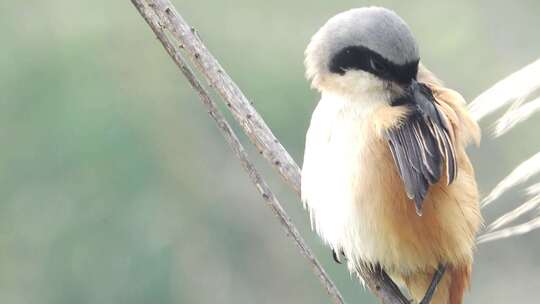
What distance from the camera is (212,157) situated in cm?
857

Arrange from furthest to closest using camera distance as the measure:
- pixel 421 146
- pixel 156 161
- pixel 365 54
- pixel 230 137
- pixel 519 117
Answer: pixel 156 161, pixel 365 54, pixel 421 146, pixel 230 137, pixel 519 117

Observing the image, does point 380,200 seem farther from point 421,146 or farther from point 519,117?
point 519,117

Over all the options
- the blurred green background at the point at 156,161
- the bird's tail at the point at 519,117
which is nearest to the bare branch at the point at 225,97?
the bird's tail at the point at 519,117

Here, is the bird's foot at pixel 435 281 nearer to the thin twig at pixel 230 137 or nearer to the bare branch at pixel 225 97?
the bare branch at pixel 225 97

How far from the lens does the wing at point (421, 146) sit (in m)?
2.64

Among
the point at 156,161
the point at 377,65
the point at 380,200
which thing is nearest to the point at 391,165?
the point at 380,200

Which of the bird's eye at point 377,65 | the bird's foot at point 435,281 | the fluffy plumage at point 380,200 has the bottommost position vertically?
the bird's foot at point 435,281

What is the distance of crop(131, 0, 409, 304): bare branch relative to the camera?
2562 millimetres

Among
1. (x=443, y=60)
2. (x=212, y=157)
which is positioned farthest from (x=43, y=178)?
(x=443, y=60)

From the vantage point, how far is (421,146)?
2.67 m

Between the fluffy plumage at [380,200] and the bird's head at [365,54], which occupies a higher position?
the bird's head at [365,54]

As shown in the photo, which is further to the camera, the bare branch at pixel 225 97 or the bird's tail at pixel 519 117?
the bare branch at pixel 225 97

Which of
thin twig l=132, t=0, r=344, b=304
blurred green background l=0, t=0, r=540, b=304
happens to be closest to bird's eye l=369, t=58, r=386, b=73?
thin twig l=132, t=0, r=344, b=304

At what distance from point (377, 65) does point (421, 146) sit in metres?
0.23
